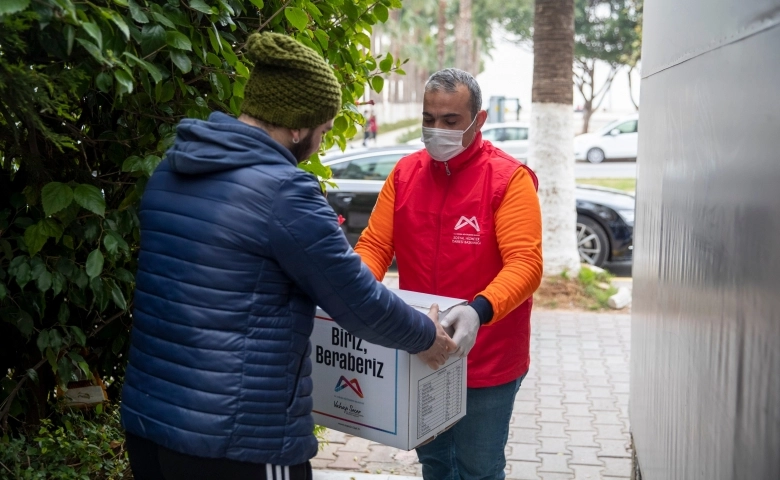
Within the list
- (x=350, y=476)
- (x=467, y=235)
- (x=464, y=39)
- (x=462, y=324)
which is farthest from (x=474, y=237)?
(x=464, y=39)

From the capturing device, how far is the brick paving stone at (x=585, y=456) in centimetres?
542

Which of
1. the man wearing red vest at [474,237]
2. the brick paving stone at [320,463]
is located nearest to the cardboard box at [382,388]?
the man wearing red vest at [474,237]

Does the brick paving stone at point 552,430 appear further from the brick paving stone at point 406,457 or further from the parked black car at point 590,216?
the parked black car at point 590,216

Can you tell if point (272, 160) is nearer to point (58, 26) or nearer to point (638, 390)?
point (58, 26)

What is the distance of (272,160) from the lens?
2.19m

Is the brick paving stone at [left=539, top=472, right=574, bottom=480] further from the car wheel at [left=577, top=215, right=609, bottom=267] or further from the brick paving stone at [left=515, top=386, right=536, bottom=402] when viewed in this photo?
the car wheel at [left=577, top=215, right=609, bottom=267]

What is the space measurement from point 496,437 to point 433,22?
65.5 metres

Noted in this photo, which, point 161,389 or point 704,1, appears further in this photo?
point 704,1

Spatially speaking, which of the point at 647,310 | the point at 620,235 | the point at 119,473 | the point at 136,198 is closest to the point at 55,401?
the point at 119,473

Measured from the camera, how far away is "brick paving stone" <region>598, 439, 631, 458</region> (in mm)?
5545

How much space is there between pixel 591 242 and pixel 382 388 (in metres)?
9.52

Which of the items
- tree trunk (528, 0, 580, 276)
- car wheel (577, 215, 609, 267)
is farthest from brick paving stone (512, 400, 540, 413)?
car wheel (577, 215, 609, 267)

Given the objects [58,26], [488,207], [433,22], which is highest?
[433,22]

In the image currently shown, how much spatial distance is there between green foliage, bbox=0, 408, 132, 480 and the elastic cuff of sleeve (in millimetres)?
1763
